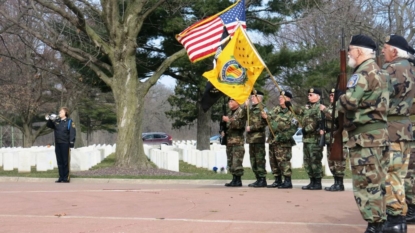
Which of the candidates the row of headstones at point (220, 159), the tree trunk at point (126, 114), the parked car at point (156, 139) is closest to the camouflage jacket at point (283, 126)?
the row of headstones at point (220, 159)

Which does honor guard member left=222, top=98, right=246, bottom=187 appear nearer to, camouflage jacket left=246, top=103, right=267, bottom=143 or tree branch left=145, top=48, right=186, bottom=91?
camouflage jacket left=246, top=103, right=267, bottom=143

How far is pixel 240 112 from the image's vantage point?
1313 cm

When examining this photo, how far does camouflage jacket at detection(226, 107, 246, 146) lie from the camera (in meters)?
13.2

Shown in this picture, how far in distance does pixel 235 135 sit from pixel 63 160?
16.4 ft

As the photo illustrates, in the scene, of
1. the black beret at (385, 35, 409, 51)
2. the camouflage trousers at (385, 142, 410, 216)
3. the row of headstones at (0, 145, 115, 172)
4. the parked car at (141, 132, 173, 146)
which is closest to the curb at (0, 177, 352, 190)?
the row of headstones at (0, 145, 115, 172)

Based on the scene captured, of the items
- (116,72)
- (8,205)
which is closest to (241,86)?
(8,205)

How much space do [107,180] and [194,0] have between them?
29.5ft

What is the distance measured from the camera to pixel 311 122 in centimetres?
1231

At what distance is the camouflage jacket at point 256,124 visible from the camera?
13023mm

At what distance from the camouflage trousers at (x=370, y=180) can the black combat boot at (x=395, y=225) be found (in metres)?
0.55

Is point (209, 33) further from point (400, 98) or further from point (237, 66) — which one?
point (400, 98)

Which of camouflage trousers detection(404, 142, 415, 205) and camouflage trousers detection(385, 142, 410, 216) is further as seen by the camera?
camouflage trousers detection(404, 142, 415, 205)

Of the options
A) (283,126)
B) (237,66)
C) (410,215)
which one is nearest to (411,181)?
(410,215)

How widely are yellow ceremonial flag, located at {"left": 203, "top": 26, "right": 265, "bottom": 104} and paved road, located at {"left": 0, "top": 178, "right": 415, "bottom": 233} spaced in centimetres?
195
